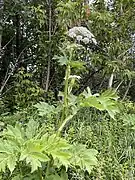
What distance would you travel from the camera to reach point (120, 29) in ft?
14.9

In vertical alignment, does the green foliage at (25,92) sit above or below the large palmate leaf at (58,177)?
below

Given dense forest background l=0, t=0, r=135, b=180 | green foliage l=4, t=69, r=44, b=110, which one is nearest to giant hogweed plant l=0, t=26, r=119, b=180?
dense forest background l=0, t=0, r=135, b=180

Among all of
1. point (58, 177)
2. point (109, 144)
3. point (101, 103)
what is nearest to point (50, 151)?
point (58, 177)

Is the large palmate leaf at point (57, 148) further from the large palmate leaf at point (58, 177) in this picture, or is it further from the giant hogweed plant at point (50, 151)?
the large palmate leaf at point (58, 177)

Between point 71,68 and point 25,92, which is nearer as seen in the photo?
point 71,68

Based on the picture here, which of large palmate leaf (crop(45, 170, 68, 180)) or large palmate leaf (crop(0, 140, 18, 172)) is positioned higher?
large palmate leaf (crop(0, 140, 18, 172))

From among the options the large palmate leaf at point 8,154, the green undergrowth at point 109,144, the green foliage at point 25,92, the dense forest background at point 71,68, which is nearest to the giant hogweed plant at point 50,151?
the large palmate leaf at point 8,154

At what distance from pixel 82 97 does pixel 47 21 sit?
2.90m

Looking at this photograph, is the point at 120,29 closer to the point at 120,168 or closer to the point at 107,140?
the point at 107,140

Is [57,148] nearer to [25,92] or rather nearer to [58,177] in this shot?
[58,177]

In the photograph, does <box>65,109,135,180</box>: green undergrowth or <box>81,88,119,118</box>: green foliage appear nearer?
<box>81,88,119,118</box>: green foliage

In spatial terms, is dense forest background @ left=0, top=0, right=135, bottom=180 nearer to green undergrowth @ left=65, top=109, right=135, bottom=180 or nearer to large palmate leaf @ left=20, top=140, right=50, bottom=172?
green undergrowth @ left=65, top=109, right=135, bottom=180

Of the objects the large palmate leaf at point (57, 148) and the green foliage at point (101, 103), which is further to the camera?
the green foliage at point (101, 103)

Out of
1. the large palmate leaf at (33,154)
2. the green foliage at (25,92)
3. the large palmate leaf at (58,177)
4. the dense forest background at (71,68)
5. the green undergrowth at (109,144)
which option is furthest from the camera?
the green foliage at (25,92)
